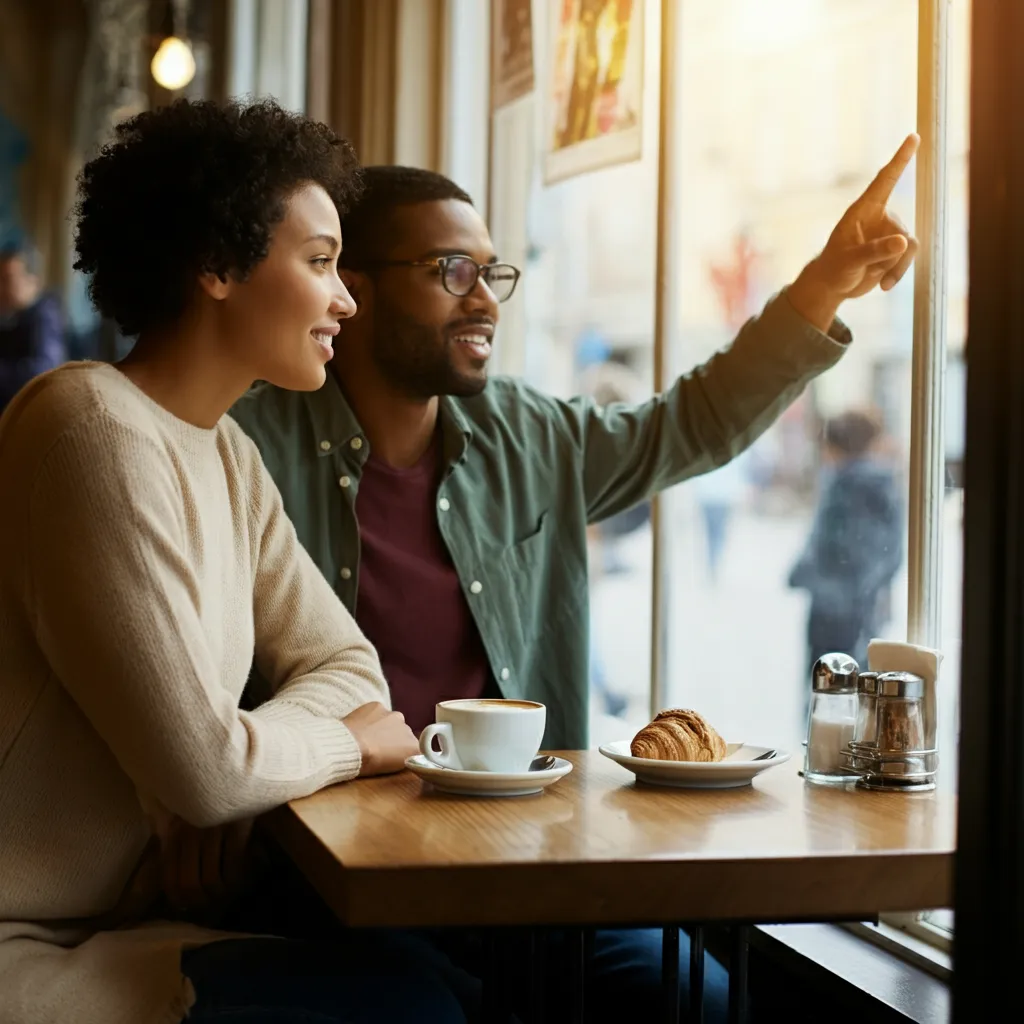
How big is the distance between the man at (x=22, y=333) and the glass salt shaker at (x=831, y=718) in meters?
4.25

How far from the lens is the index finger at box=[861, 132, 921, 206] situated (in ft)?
5.38

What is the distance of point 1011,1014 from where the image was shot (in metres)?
0.59

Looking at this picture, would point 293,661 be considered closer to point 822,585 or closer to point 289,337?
point 289,337

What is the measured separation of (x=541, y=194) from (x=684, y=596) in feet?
2.92

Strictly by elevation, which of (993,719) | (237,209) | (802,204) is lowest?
(993,719)

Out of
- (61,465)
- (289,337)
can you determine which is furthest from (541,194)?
(61,465)

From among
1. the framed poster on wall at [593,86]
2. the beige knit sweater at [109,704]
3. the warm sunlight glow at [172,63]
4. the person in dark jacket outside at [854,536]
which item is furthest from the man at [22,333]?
the beige knit sweater at [109,704]

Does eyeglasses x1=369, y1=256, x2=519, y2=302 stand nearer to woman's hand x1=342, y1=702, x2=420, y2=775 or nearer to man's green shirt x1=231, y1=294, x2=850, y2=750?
man's green shirt x1=231, y1=294, x2=850, y2=750

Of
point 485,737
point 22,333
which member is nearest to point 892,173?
point 485,737

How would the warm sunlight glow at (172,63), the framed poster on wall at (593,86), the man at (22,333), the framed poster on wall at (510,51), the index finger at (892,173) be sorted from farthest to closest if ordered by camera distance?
the man at (22,333), the warm sunlight glow at (172,63), the framed poster on wall at (510,51), the framed poster on wall at (593,86), the index finger at (892,173)

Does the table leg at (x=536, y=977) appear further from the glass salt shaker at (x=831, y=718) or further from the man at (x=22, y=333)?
the man at (x=22, y=333)

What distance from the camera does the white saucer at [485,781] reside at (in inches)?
49.9

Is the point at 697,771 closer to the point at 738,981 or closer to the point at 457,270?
the point at 738,981

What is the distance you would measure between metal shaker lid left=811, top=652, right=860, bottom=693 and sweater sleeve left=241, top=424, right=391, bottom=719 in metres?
0.50
